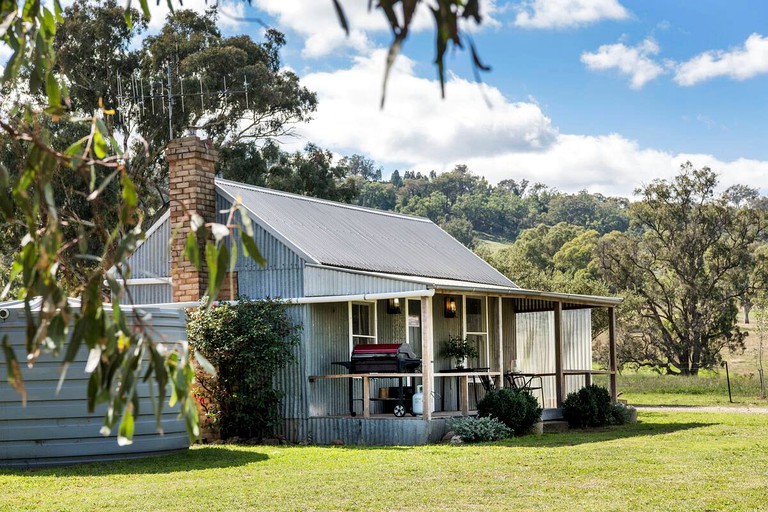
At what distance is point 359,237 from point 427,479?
9.54 metres

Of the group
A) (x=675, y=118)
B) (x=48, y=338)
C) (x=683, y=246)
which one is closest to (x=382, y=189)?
(x=675, y=118)

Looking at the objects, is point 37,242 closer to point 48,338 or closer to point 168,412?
point 48,338

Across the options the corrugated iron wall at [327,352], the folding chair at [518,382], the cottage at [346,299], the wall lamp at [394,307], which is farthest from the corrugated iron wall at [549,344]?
the corrugated iron wall at [327,352]

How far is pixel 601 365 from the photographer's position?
141ft

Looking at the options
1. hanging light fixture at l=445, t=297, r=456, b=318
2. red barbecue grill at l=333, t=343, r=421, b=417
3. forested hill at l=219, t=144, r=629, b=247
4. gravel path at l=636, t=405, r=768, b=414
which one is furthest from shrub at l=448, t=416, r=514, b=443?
forested hill at l=219, t=144, r=629, b=247

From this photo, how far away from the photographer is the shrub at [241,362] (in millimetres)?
16250

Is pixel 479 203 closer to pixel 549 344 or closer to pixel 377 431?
pixel 549 344

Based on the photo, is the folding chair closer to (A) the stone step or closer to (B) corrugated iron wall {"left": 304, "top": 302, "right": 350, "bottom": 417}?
(A) the stone step

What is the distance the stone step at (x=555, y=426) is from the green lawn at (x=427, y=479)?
3.05 m

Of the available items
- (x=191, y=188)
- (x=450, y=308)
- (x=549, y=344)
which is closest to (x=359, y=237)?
(x=450, y=308)

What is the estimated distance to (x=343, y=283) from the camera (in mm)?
16766

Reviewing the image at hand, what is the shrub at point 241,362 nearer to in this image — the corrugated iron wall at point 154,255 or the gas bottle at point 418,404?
the gas bottle at point 418,404

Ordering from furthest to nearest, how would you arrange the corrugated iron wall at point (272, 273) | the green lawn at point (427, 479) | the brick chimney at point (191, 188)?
the brick chimney at point (191, 188), the corrugated iron wall at point (272, 273), the green lawn at point (427, 479)

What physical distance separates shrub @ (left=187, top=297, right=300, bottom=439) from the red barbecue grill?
1051 mm
